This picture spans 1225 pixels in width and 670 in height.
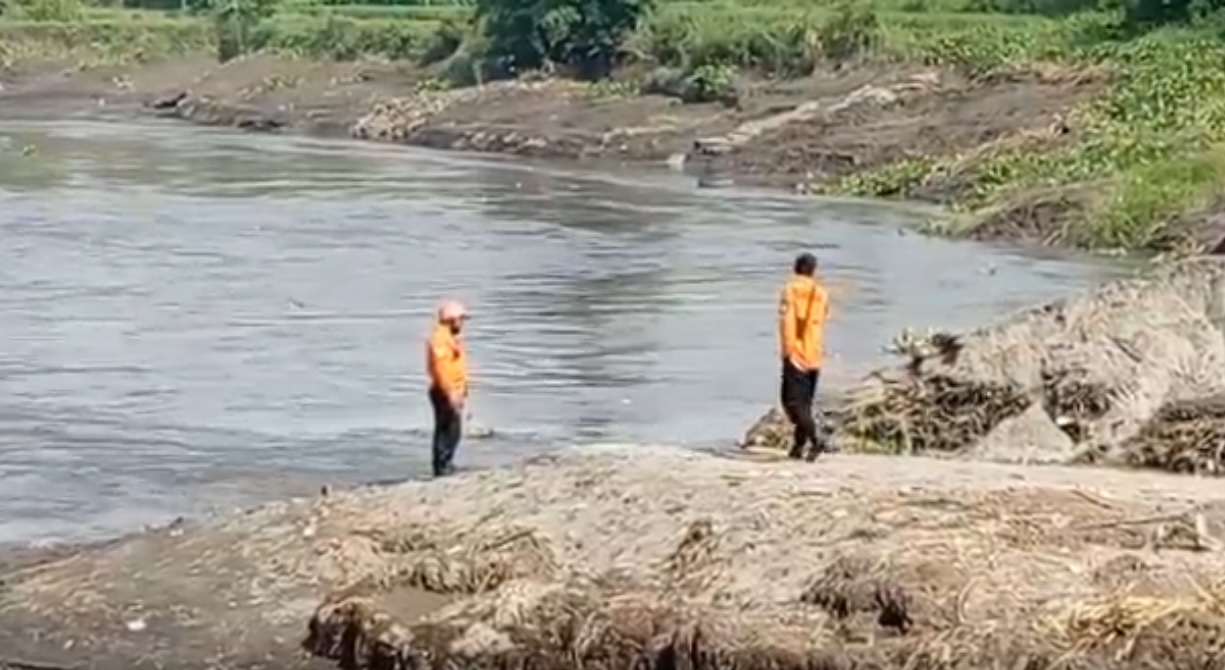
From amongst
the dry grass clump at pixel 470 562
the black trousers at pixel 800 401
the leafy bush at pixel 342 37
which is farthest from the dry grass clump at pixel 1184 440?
the leafy bush at pixel 342 37

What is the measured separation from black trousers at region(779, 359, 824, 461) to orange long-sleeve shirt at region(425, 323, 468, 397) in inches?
98.8

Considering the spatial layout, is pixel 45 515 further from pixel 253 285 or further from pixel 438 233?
pixel 438 233

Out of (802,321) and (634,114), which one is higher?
(802,321)

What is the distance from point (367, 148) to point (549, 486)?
5906 centimetres

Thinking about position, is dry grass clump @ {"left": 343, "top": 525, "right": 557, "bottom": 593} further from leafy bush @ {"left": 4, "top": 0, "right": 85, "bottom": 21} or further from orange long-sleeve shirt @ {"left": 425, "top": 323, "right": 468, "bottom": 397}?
leafy bush @ {"left": 4, "top": 0, "right": 85, "bottom": 21}

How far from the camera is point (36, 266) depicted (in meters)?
42.9

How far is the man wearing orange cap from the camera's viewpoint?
20344mm

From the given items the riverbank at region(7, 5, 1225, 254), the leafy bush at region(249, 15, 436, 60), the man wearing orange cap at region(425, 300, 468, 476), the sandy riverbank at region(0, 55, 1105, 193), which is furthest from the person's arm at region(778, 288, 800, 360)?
the leafy bush at region(249, 15, 436, 60)

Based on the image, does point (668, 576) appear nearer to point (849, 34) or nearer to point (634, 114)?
point (634, 114)

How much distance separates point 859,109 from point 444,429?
1942 inches

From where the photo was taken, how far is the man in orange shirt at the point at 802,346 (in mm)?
19812

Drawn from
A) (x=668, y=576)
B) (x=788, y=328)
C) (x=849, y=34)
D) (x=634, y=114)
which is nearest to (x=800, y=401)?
(x=788, y=328)

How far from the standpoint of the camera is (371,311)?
3781cm

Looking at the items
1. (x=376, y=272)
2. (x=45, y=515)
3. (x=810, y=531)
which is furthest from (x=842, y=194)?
(x=810, y=531)
